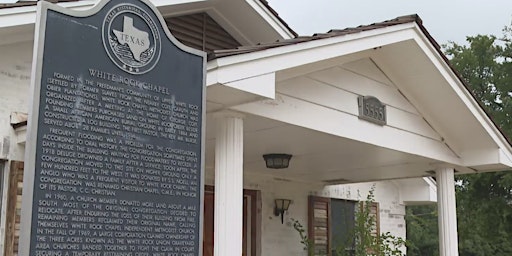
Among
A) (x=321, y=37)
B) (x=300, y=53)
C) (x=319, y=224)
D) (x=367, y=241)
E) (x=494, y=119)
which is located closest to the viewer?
(x=300, y=53)

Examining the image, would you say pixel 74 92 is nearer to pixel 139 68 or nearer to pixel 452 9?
pixel 139 68

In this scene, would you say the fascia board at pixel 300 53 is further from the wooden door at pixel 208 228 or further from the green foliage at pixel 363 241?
the wooden door at pixel 208 228

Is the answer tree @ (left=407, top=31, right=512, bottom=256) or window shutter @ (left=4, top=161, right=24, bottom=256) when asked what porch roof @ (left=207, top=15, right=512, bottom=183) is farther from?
tree @ (left=407, top=31, right=512, bottom=256)

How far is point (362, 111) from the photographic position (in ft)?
22.6

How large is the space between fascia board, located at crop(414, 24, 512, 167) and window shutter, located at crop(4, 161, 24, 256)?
4.15 metres

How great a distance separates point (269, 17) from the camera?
7539mm

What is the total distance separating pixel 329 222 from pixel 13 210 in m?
6.15

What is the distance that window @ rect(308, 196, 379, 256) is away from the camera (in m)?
10.5

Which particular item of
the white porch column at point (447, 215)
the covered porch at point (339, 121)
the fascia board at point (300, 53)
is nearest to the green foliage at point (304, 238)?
the covered porch at point (339, 121)

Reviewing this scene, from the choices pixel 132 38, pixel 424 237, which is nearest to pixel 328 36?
pixel 132 38

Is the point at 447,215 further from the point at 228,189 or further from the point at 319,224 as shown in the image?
the point at 228,189

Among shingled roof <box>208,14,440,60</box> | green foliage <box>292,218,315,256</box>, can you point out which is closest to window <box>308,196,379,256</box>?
green foliage <box>292,218,315,256</box>

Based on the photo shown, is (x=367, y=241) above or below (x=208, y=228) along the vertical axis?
below

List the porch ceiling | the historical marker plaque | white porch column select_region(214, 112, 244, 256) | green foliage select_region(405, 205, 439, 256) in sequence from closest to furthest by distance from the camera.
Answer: the historical marker plaque, white porch column select_region(214, 112, 244, 256), the porch ceiling, green foliage select_region(405, 205, 439, 256)
